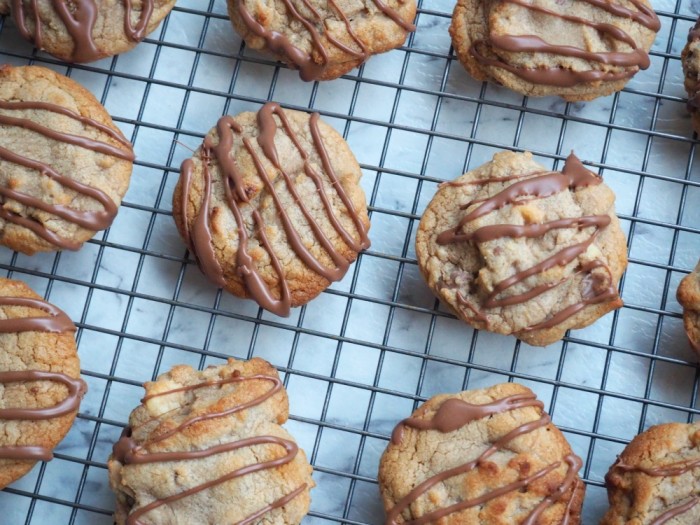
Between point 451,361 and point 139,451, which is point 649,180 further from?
point 139,451

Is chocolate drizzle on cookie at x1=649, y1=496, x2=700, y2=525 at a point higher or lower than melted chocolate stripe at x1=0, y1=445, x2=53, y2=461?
higher

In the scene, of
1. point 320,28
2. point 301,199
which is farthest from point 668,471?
point 320,28

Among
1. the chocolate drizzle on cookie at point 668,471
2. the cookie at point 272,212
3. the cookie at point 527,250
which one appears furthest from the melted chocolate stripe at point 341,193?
the chocolate drizzle on cookie at point 668,471

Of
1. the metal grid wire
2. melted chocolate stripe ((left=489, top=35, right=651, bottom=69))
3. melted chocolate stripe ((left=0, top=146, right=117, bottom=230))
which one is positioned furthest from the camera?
the metal grid wire

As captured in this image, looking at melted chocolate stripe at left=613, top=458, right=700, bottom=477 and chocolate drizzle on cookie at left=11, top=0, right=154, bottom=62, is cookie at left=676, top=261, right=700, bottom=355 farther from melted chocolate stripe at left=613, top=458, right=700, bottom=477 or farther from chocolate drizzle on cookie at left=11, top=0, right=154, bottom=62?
chocolate drizzle on cookie at left=11, top=0, right=154, bottom=62

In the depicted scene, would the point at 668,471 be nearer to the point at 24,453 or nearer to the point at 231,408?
the point at 231,408

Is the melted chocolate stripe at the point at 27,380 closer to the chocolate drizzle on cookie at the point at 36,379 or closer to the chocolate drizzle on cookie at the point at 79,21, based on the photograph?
the chocolate drizzle on cookie at the point at 36,379

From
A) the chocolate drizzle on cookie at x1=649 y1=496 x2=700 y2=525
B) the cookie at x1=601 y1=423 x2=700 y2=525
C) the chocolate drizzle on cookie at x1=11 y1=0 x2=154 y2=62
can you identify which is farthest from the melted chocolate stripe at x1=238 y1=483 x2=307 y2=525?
the chocolate drizzle on cookie at x1=11 y1=0 x2=154 y2=62
